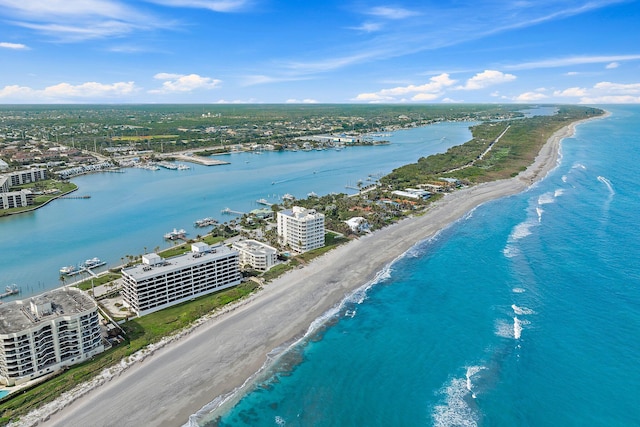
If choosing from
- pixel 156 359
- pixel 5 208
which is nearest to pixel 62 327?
pixel 156 359

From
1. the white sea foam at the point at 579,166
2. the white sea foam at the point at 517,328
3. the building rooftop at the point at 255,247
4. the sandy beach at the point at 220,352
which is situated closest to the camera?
the sandy beach at the point at 220,352

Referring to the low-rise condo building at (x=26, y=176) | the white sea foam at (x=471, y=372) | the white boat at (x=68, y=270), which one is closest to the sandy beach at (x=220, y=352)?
the white sea foam at (x=471, y=372)

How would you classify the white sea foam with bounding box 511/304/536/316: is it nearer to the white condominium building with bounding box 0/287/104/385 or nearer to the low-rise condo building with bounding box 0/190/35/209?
the white condominium building with bounding box 0/287/104/385

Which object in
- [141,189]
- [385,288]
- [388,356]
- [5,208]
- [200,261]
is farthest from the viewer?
[141,189]

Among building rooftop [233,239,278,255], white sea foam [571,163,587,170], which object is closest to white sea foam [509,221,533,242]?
building rooftop [233,239,278,255]

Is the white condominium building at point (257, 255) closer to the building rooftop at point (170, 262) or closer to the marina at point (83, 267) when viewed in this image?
the building rooftop at point (170, 262)

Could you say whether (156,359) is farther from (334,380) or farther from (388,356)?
(388,356)
